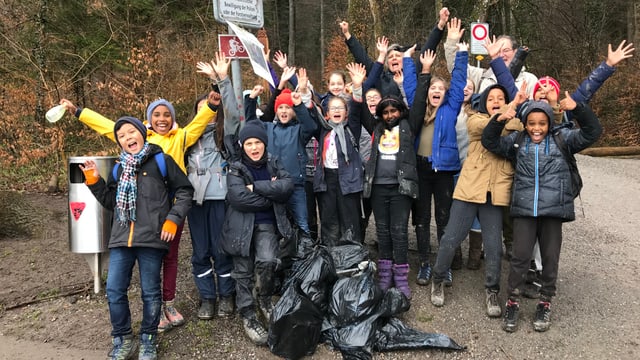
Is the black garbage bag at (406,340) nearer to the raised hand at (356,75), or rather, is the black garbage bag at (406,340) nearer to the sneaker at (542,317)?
the sneaker at (542,317)

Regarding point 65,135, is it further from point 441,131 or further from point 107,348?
point 441,131

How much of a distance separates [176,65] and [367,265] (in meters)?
7.67

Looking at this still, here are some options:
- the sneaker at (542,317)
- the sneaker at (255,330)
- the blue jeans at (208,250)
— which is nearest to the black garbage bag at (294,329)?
the sneaker at (255,330)

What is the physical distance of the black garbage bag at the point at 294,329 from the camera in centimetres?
339

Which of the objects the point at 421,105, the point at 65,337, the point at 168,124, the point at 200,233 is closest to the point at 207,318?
the point at 200,233

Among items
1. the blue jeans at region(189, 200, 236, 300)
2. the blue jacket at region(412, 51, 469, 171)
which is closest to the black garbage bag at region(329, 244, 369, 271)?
the blue jeans at region(189, 200, 236, 300)

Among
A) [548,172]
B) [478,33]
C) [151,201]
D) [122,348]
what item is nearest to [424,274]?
[548,172]

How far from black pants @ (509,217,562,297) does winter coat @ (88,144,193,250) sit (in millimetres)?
2742

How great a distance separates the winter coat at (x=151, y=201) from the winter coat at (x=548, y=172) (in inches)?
102

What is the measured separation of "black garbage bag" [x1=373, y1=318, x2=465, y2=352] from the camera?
3467 mm

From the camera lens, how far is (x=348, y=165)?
14.6ft

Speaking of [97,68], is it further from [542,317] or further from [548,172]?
[542,317]

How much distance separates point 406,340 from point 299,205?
1.68 metres

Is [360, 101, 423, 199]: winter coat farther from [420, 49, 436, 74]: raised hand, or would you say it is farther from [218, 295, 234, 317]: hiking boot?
[218, 295, 234, 317]: hiking boot
